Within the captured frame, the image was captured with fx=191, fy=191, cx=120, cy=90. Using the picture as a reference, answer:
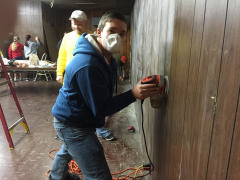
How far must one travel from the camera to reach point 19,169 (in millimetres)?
2090

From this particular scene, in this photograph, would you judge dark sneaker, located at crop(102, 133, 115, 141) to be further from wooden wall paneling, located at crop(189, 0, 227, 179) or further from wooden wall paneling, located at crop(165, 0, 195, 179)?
wooden wall paneling, located at crop(189, 0, 227, 179)

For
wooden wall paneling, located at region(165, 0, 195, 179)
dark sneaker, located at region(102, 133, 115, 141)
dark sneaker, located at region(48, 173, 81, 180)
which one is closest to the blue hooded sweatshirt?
wooden wall paneling, located at region(165, 0, 195, 179)

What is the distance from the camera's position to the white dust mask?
114 cm

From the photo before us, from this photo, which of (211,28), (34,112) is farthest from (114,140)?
(211,28)

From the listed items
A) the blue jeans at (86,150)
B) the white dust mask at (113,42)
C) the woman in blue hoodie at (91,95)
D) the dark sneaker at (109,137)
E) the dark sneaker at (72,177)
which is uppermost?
the white dust mask at (113,42)

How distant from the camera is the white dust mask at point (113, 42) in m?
1.14

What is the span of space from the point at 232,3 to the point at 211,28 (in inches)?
4.5

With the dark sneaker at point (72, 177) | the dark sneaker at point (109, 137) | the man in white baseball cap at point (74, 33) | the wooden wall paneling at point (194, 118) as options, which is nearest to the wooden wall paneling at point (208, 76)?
the wooden wall paneling at point (194, 118)

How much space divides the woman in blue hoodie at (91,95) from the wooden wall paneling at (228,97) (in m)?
0.60

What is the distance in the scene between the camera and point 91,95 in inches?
42.9

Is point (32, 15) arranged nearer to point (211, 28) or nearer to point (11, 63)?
point (11, 63)

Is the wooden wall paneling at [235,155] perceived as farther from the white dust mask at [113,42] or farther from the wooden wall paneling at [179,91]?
the white dust mask at [113,42]

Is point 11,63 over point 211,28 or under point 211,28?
under

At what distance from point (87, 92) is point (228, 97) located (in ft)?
2.55
